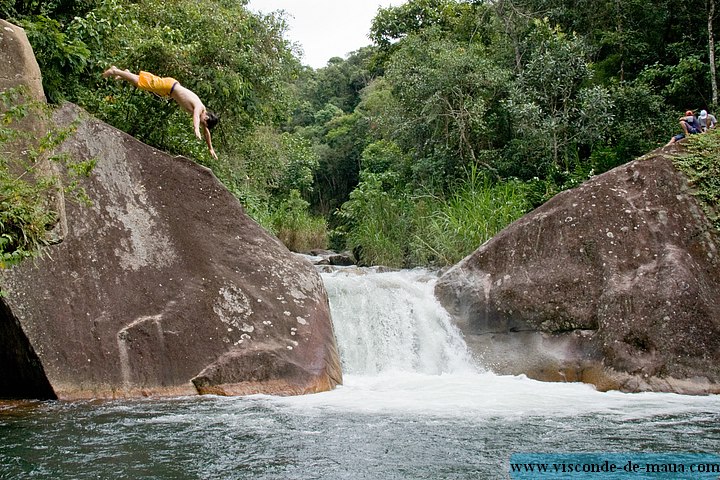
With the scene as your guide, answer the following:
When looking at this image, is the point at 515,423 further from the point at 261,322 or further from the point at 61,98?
the point at 61,98

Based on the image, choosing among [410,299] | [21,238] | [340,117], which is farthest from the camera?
[340,117]

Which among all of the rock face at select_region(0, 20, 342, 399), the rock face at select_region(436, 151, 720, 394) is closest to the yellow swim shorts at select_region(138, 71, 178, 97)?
the rock face at select_region(0, 20, 342, 399)

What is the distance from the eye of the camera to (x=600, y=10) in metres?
18.6

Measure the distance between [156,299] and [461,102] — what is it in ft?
36.2

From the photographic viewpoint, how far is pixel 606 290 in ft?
31.4

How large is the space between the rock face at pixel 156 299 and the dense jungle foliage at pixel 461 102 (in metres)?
3.22

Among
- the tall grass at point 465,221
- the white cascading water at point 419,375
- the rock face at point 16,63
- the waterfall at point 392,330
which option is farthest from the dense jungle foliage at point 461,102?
the rock face at point 16,63

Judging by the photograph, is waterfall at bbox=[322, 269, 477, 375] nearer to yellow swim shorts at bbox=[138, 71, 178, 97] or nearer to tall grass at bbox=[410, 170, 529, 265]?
tall grass at bbox=[410, 170, 529, 265]

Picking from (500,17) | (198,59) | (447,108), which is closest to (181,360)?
(198,59)

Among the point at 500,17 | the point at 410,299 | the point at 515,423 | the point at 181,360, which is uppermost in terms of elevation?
the point at 500,17

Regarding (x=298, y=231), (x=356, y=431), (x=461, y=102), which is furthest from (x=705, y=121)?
(x=298, y=231)

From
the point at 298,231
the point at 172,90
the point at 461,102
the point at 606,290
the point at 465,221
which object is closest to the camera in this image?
the point at 172,90

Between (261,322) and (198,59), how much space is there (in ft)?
19.5

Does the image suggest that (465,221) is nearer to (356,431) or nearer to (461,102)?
(461,102)
